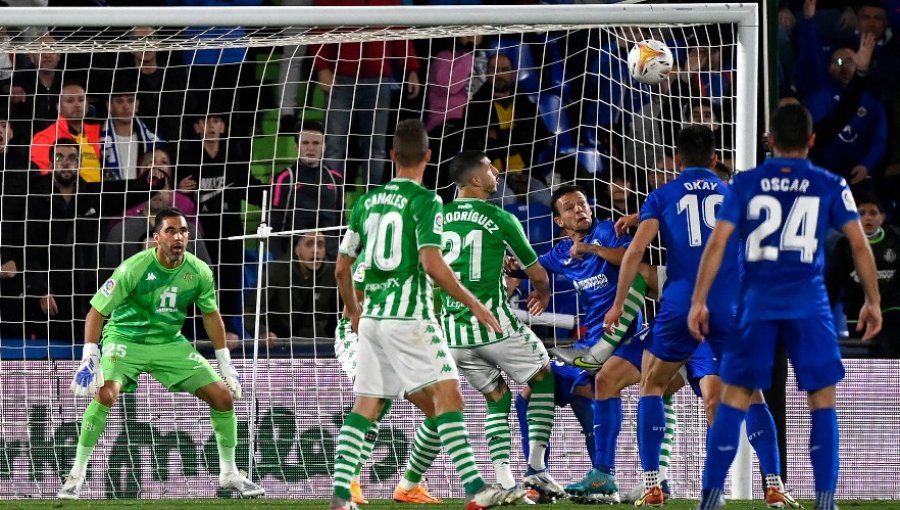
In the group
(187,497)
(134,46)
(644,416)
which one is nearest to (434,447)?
(644,416)

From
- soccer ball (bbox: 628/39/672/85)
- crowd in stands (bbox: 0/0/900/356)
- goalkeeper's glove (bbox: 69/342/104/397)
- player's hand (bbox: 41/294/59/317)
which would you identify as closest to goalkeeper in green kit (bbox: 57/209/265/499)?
goalkeeper's glove (bbox: 69/342/104/397)

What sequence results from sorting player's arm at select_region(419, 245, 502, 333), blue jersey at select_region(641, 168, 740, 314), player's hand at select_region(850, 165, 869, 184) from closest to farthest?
1. player's arm at select_region(419, 245, 502, 333)
2. blue jersey at select_region(641, 168, 740, 314)
3. player's hand at select_region(850, 165, 869, 184)

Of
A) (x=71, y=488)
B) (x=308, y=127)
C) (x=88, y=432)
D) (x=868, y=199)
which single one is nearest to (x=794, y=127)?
(x=88, y=432)

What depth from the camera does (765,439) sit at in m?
6.98

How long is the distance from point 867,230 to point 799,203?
547 centimetres

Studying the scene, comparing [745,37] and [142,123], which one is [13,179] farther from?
[745,37]

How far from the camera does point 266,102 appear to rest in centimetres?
1194

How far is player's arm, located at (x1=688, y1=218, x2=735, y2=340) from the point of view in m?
5.58

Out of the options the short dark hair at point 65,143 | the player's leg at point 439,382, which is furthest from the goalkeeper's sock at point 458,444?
the short dark hair at point 65,143

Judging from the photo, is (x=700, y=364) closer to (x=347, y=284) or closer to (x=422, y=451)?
(x=422, y=451)

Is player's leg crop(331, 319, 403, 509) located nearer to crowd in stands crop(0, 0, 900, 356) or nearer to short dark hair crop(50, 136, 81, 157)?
crowd in stands crop(0, 0, 900, 356)

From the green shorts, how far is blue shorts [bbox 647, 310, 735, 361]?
331 centimetres

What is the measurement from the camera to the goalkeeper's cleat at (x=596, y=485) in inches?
296

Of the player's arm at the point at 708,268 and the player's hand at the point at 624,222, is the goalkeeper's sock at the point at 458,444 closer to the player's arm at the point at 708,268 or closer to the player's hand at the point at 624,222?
the player's arm at the point at 708,268
